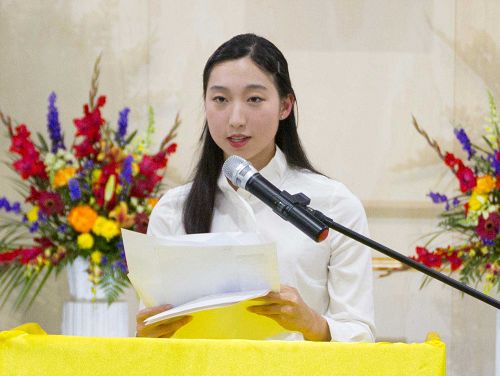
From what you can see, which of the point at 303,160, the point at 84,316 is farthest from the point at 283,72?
the point at 84,316

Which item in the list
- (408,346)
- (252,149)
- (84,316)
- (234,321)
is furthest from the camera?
(84,316)

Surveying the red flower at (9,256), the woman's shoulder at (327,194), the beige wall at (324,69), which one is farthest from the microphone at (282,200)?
the beige wall at (324,69)

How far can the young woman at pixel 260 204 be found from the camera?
180cm

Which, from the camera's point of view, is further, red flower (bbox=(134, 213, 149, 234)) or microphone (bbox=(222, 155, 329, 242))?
red flower (bbox=(134, 213, 149, 234))

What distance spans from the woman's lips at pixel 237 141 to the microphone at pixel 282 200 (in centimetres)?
46

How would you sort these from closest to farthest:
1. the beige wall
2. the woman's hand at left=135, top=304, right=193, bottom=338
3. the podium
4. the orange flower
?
1. the podium
2. the woman's hand at left=135, top=304, right=193, bottom=338
3. the orange flower
4. the beige wall

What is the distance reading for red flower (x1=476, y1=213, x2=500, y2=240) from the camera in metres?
2.68

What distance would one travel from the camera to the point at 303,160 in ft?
6.55

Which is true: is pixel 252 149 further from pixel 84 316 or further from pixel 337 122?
pixel 337 122

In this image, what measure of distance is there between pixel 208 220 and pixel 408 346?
2.74 feet

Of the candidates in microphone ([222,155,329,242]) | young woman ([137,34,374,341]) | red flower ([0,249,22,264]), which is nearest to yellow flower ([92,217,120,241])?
red flower ([0,249,22,264])

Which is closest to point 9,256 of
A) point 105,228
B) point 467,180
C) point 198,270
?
point 105,228

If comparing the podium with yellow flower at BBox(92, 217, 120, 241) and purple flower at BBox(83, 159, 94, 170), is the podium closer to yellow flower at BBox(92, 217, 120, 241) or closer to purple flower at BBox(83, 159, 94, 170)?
yellow flower at BBox(92, 217, 120, 241)

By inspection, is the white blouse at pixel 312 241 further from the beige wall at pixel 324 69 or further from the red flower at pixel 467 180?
the beige wall at pixel 324 69
